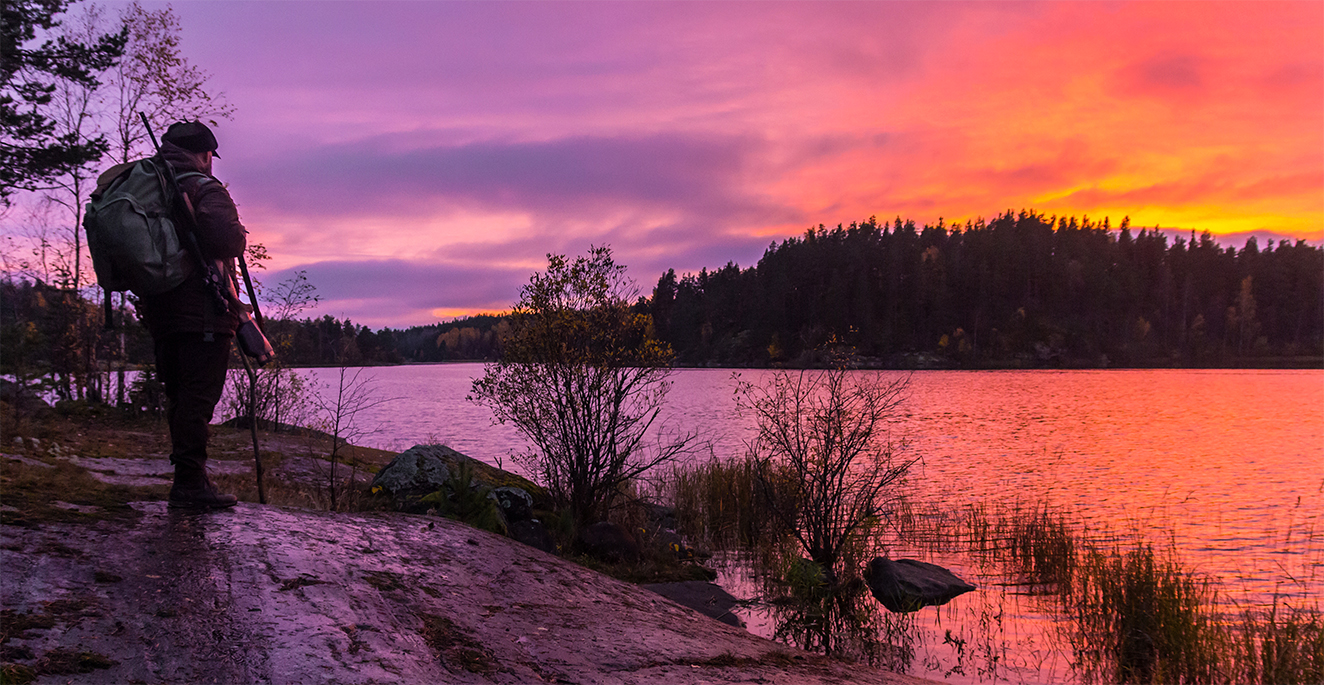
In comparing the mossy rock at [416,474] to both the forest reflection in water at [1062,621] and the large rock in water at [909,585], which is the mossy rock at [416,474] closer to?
the forest reflection in water at [1062,621]

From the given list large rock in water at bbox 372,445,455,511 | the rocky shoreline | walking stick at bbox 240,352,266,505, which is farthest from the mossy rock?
walking stick at bbox 240,352,266,505

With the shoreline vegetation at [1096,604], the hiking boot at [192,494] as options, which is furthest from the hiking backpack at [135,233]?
the shoreline vegetation at [1096,604]

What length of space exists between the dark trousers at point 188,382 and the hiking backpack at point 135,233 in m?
0.47

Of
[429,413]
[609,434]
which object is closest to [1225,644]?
[609,434]

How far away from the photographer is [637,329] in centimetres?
1091

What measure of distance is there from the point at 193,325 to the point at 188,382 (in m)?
0.42

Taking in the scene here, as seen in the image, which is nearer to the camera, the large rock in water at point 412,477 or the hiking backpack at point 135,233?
the hiking backpack at point 135,233

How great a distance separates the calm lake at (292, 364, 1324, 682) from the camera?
9.30 m

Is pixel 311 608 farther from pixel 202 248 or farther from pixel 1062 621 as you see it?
pixel 1062 621

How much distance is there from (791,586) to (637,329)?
441 cm

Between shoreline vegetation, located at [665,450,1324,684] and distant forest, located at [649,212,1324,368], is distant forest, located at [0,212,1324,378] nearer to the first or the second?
distant forest, located at [649,212,1324,368]

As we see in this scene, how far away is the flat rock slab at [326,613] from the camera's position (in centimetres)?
340

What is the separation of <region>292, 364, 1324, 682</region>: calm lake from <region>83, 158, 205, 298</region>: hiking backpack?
23.5 feet

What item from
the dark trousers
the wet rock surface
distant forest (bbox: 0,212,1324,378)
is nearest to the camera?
the dark trousers
